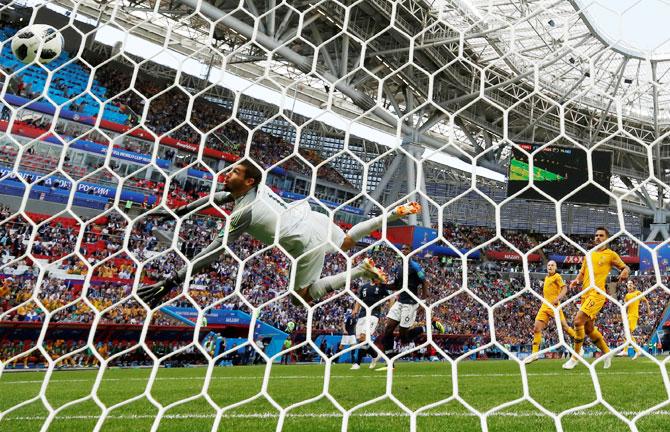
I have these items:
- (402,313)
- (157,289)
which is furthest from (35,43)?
(402,313)

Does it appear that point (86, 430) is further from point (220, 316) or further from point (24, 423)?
point (220, 316)

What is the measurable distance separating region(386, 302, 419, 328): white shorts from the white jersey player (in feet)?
8.66

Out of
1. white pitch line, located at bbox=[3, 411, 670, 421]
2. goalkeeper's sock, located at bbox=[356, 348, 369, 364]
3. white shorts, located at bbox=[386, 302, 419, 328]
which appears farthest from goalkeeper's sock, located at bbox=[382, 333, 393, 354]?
white pitch line, located at bbox=[3, 411, 670, 421]

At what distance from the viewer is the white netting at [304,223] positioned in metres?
1.94

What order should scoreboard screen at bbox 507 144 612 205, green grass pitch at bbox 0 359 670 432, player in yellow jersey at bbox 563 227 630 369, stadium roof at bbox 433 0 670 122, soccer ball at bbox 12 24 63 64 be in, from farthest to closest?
scoreboard screen at bbox 507 144 612 205
player in yellow jersey at bbox 563 227 630 369
soccer ball at bbox 12 24 63 64
stadium roof at bbox 433 0 670 122
green grass pitch at bbox 0 359 670 432

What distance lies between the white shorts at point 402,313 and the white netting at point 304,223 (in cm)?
52

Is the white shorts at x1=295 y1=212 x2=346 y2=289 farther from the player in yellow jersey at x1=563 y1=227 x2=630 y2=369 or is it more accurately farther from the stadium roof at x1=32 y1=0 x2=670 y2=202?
the stadium roof at x1=32 y1=0 x2=670 y2=202

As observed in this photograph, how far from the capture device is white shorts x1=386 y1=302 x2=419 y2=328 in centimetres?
460

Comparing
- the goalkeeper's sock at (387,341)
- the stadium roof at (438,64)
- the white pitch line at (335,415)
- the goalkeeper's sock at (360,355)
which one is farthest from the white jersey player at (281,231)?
the stadium roof at (438,64)

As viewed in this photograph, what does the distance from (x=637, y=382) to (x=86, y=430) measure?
3.59 meters

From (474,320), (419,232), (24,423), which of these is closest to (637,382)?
(24,423)

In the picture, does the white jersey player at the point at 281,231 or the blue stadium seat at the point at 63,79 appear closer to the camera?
the white jersey player at the point at 281,231

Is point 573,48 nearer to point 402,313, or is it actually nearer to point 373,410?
point 373,410

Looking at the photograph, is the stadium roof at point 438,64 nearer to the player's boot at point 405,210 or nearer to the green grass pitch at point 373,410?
the green grass pitch at point 373,410
